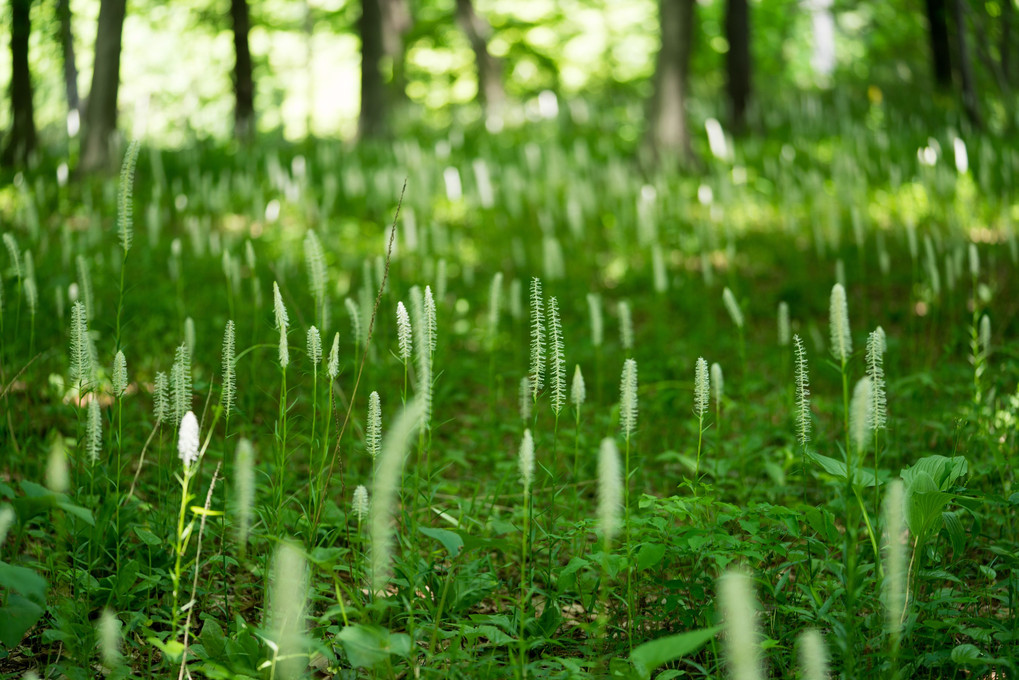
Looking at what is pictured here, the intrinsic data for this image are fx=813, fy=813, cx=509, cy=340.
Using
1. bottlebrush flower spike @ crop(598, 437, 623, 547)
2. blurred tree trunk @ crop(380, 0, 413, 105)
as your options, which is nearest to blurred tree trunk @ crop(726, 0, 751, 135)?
blurred tree trunk @ crop(380, 0, 413, 105)

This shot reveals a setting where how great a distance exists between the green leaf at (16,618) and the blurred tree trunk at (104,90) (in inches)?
263

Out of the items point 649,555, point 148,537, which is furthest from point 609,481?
point 148,537

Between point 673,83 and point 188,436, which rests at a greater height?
point 673,83

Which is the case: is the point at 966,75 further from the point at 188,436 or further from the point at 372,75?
the point at 188,436

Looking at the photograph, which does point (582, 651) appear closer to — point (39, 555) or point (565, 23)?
point (39, 555)

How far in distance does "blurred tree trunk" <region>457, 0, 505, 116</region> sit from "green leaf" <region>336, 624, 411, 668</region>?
13.5m

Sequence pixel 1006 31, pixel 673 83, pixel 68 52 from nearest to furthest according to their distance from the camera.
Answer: pixel 1006 31 < pixel 68 52 < pixel 673 83

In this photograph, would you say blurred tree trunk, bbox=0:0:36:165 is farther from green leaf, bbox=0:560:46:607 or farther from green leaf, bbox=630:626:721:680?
green leaf, bbox=630:626:721:680

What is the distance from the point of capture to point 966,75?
866cm

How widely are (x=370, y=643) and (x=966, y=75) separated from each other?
937cm

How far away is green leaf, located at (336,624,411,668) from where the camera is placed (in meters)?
1.59

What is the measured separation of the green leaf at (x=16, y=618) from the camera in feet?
5.18

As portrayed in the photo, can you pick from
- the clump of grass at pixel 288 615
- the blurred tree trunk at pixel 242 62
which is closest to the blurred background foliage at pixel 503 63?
the blurred tree trunk at pixel 242 62

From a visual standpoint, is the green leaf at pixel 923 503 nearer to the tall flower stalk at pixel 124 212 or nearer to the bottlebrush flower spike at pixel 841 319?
the bottlebrush flower spike at pixel 841 319
